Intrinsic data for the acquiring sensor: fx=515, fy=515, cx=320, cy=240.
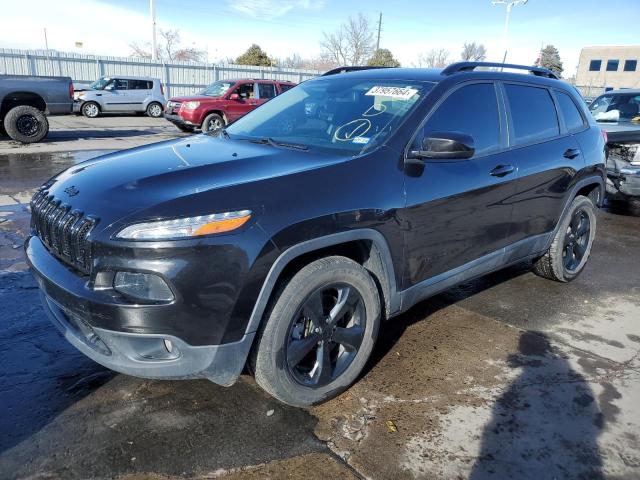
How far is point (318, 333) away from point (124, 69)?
2886 centimetres

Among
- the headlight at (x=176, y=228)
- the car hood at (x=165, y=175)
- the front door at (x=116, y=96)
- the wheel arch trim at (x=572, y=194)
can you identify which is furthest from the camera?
the front door at (x=116, y=96)

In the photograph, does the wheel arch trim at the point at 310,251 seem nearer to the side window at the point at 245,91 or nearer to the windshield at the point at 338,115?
the windshield at the point at 338,115

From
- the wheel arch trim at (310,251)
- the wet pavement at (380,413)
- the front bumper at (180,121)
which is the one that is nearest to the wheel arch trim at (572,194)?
the wet pavement at (380,413)

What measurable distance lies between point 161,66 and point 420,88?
28.4 m

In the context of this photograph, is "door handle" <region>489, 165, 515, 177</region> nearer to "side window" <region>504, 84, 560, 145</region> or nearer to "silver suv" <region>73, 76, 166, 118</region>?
"side window" <region>504, 84, 560, 145</region>

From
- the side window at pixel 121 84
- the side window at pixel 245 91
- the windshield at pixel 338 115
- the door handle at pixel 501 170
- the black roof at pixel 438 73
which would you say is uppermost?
the side window at pixel 121 84

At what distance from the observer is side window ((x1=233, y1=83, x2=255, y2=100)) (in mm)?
16656

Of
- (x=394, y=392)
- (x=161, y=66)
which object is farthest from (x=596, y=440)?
(x=161, y=66)

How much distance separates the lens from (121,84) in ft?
71.4

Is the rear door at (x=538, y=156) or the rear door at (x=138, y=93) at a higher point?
the rear door at (x=138, y=93)

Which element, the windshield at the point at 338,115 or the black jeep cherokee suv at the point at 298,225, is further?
the windshield at the point at 338,115

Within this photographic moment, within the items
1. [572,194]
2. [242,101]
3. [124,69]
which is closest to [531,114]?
[572,194]

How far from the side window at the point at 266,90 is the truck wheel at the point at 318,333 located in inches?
600

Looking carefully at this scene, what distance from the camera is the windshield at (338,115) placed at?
3115 millimetres
